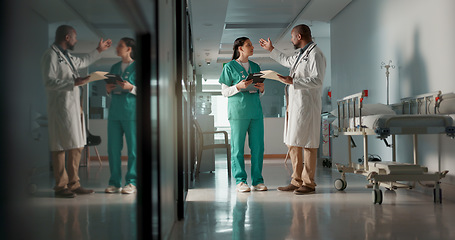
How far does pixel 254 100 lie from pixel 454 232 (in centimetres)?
216

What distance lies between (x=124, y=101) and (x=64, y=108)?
455mm

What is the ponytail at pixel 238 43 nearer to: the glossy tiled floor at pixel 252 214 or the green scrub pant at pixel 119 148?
the glossy tiled floor at pixel 252 214

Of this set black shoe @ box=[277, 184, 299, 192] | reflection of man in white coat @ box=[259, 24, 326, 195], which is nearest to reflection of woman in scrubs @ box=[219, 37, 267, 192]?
black shoe @ box=[277, 184, 299, 192]

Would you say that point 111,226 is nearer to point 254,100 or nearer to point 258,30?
point 254,100

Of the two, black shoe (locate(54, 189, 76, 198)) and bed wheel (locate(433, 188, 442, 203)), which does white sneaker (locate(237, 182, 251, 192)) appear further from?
black shoe (locate(54, 189, 76, 198))

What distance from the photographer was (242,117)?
13.3 feet

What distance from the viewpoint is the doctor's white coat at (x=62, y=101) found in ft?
1.91

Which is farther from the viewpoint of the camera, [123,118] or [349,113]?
[349,113]

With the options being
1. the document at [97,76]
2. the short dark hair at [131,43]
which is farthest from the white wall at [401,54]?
the document at [97,76]

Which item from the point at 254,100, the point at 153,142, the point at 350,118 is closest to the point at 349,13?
the point at 350,118

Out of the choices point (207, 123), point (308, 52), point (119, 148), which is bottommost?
point (119, 148)

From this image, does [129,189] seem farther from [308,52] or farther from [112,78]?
[308,52]

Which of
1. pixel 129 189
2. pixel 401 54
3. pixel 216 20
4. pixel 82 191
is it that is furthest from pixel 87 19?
pixel 216 20

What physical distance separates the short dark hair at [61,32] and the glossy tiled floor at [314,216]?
177cm
